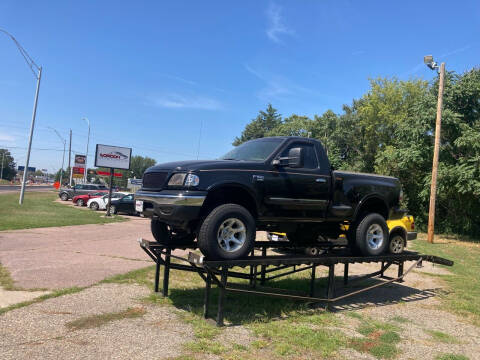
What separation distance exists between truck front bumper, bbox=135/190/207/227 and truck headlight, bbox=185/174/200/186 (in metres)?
0.12

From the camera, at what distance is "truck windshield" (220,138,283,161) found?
5.80 m

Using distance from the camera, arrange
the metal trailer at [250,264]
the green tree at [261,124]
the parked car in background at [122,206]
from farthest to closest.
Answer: the green tree at [261,124]
the parked car in background at [122,206]
the metal trailer at [250,264]

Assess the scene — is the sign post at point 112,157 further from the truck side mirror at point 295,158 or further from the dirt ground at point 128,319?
the truck side mirror at point 295,158

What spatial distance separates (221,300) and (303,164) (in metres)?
2.24

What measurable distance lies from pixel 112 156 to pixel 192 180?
22086 mm

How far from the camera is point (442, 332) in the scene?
5.55 m

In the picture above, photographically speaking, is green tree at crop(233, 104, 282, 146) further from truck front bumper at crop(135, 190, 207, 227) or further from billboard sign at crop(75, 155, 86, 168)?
truck front bumper at crop(135, 190, 207, 227)

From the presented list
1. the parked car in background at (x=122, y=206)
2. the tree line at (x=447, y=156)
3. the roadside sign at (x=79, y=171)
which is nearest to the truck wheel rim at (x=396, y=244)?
the tree line at (x=447, y=156)

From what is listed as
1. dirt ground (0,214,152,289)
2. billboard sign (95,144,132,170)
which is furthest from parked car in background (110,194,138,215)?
dirt ground (0,214,152,289)

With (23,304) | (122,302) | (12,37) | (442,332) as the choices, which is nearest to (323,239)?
(442,332)

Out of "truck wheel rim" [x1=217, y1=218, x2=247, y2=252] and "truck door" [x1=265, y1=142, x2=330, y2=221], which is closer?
"truck wheel rim" [x1=217, y1=218, x2=247, y2=252]

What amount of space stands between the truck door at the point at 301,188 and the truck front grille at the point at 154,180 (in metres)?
1.44

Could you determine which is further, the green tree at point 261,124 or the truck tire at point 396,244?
the green tree at point 261,124

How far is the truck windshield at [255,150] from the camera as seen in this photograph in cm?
580
